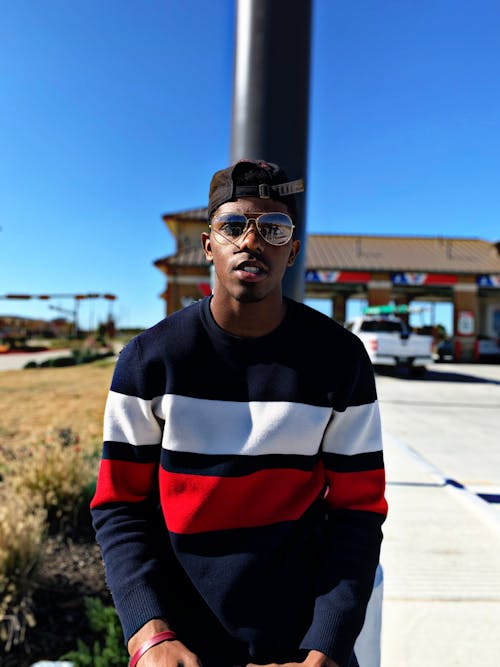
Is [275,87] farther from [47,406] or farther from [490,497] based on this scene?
[47,406]

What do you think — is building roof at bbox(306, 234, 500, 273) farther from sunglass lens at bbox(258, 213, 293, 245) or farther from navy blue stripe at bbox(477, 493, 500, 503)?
sunglass lens at bbox(258, 213, 293, 245)

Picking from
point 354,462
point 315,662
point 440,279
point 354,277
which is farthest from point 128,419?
point 440,279

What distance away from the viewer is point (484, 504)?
3.46m

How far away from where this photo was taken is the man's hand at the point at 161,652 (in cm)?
114

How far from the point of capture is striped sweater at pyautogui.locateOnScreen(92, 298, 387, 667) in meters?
1.27

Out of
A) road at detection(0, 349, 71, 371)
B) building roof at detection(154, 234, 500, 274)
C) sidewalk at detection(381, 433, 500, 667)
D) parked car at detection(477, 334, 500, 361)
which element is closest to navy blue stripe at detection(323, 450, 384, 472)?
sidewalk at detection(381, 433, 500, 667)

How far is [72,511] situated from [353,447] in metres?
2.70

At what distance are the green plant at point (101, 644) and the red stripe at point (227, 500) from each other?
4.20 ft

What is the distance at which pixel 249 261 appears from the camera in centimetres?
141

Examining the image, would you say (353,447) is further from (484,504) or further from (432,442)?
(432,442)

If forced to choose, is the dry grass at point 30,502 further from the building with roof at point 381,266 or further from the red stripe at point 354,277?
the red stripe at point 354,277

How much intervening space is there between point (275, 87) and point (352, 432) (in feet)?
7.05

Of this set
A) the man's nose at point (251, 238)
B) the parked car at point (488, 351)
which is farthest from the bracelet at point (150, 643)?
the parked car at point (488, 351)

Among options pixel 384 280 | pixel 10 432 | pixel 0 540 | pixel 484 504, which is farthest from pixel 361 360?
pixel 384 280
